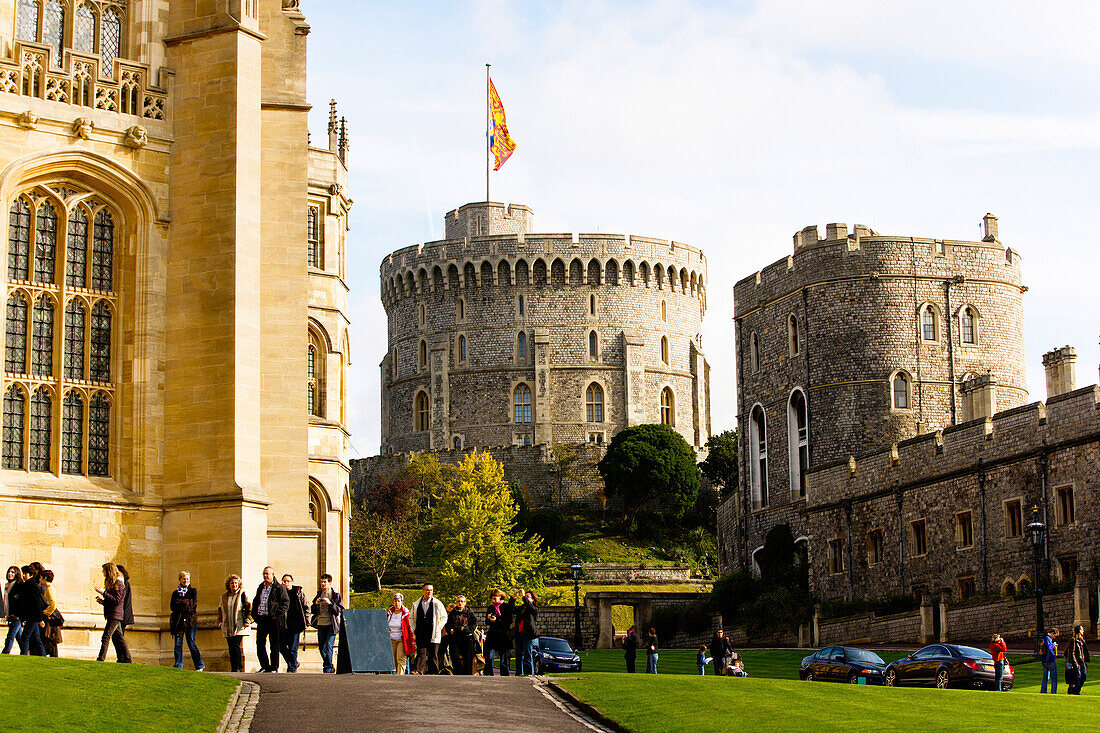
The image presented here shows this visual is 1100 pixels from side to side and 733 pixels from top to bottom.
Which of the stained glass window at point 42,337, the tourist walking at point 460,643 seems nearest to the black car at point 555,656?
the tourist walking at point 460,643

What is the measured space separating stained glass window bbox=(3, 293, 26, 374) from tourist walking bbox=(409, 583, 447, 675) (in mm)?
6694

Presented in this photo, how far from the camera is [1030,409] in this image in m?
41.4

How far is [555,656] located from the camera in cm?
3675

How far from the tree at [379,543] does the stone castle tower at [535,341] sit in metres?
18.5

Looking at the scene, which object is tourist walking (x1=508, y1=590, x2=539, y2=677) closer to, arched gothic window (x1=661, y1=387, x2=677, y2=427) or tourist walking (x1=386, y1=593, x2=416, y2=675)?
tourist walking (x1=386, y1=593, x2=416, y2=675)

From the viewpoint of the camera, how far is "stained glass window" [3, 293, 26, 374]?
902 inches

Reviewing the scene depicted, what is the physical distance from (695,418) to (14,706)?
87.1 metres

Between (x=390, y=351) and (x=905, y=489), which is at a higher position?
(x=390, y=351)

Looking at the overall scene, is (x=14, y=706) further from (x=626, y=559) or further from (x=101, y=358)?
(x=626, y=559)

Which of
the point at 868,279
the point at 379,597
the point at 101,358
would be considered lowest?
the point at 379,597

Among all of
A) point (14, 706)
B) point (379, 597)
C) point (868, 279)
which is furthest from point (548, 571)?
point (14, 706)

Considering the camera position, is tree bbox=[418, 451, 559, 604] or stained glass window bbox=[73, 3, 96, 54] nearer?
stained glass window bbox=[73, 3, 96, 54]

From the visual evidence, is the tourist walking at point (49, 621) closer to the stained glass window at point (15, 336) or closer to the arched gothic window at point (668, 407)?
the stained glass window at point (15, 336)

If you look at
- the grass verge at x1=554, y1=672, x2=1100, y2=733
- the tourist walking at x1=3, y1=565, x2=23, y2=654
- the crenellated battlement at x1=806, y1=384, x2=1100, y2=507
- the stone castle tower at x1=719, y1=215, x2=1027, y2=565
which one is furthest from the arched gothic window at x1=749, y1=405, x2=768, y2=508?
the tourist walking at x1=3, y1=565, x2=23, y2=654
